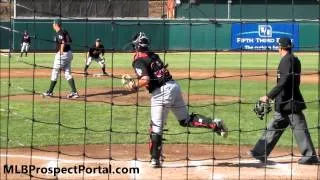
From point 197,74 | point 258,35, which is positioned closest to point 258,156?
point 197,74

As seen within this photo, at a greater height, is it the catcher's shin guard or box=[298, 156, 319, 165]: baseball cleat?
the catcher's shin guard

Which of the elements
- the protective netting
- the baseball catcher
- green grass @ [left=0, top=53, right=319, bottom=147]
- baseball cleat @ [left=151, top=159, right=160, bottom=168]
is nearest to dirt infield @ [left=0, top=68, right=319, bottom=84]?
the protective netting

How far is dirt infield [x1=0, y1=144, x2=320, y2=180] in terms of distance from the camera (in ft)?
23.9

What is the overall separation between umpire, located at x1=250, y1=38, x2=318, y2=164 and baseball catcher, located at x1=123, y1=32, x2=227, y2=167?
2.32 ft

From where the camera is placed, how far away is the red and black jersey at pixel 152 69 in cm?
757

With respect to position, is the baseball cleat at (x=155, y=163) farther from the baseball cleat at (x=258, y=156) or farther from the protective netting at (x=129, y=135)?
the baseball cleat at (x=258, y=156)

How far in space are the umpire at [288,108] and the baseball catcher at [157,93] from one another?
27.9 inches

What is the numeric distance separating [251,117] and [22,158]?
5312mm

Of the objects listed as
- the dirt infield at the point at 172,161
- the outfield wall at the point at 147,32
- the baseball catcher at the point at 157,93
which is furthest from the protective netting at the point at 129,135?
the outfield wall at the point at 147,32

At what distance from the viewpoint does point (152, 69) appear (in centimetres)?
762

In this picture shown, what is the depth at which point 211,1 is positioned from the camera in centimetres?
4088

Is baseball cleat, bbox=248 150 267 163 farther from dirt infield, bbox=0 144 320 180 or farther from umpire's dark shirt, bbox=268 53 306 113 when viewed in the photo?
umpire's dark shirt, bbox=268 53 306 113

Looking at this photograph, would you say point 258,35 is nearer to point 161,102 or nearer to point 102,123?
point 102,123

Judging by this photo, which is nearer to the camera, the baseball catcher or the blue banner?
the baseball catcher
